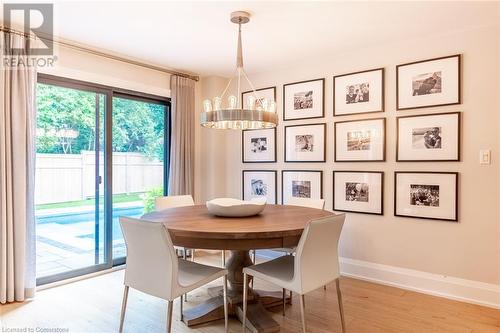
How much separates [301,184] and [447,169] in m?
1.50

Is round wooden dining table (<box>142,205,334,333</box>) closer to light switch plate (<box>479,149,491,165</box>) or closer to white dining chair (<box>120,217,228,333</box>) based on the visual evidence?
white dining chair (<box>120,217,228,333</box>)

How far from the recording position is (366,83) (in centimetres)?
340

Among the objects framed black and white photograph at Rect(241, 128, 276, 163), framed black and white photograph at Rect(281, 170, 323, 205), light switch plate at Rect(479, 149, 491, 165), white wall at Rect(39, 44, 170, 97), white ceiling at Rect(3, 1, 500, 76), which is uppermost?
white ceiling at Rect(3, 1, 500, 76)

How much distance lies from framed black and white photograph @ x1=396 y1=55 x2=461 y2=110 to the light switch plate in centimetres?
47

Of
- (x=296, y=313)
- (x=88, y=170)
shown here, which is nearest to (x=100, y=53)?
(x=88, y=170)

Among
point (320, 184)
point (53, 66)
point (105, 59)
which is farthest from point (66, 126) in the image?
point (320, 184)

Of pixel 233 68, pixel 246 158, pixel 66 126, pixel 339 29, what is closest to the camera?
pixel 339 29

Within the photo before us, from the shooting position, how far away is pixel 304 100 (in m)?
3.86

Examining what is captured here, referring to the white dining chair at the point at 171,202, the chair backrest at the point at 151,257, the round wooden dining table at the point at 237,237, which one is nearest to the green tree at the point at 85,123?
the white dining chair at the point at 171,202

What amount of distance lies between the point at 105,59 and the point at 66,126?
815 mm

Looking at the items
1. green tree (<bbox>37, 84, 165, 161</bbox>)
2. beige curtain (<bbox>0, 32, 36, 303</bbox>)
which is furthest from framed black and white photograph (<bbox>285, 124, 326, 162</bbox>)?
beige curtain (<bbox>0, 32, 36, 303</bbox>)

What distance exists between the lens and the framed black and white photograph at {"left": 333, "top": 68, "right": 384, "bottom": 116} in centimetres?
332

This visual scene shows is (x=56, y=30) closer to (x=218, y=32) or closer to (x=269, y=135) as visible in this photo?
(x=218, y=32)

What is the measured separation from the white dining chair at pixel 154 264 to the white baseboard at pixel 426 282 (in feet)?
6.41
